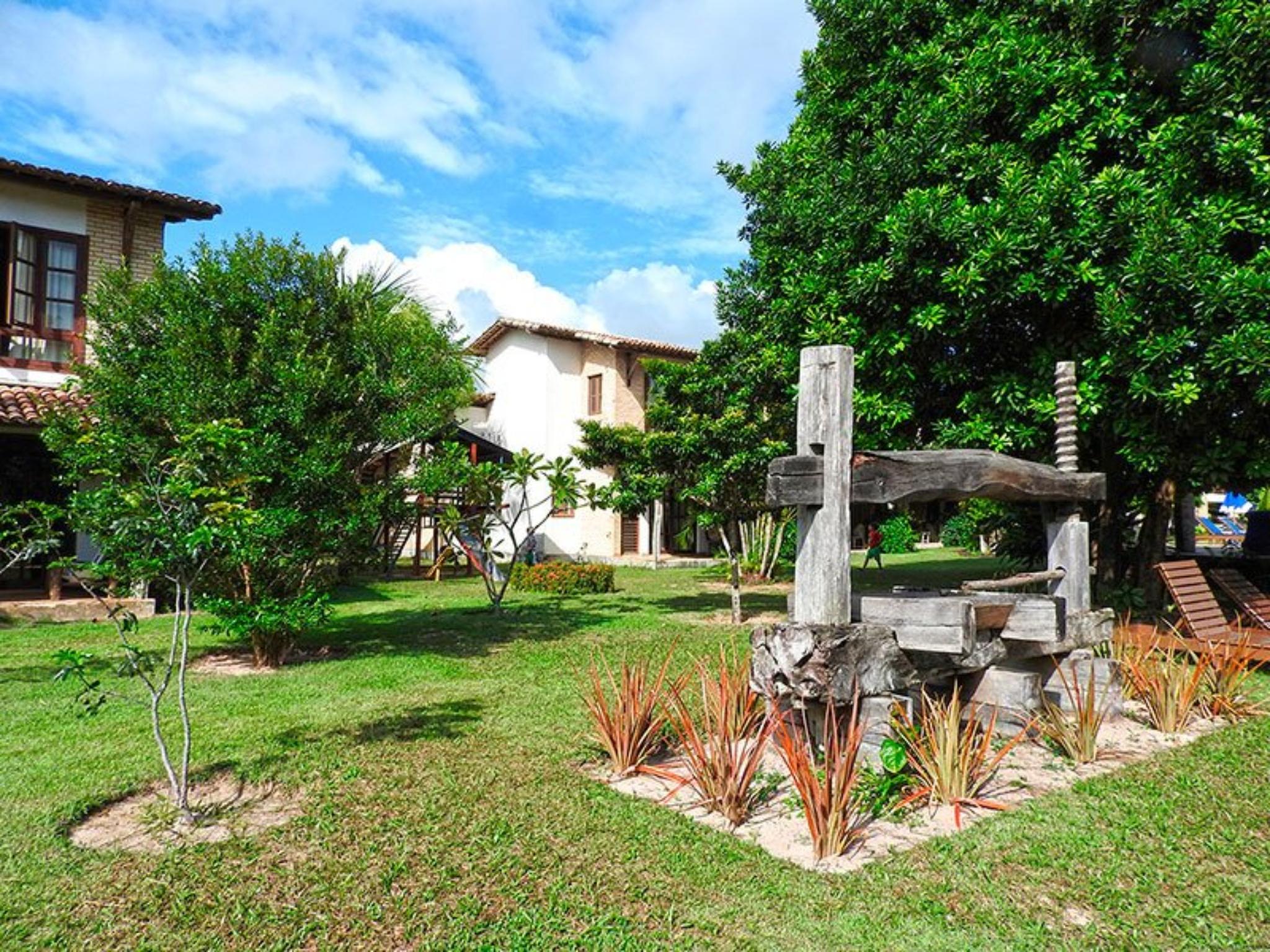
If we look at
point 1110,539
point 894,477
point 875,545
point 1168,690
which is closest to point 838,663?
point 894,477

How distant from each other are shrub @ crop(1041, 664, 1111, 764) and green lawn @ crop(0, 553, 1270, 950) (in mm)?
276

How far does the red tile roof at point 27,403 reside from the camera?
10711 millimetres

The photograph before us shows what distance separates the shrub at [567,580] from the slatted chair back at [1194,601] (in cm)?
1036

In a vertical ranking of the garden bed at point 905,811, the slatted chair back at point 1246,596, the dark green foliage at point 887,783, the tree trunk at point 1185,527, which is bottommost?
the garden bed at point 905,811

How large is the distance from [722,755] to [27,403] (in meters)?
11.6

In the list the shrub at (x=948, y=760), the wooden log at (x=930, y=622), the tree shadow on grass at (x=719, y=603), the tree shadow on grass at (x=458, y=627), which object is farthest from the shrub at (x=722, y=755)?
the tree shadow on grass at (x=719, y=603)

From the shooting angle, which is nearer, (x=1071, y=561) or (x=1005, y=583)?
(x=1005, y=583)

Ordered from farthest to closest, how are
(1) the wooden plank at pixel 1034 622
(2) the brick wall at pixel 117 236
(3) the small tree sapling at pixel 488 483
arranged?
(2) the brick wall at pixel 117 236
(3) the small tree sapling at pixel 488 483
(1) the wooden plank at pixel 1034 622

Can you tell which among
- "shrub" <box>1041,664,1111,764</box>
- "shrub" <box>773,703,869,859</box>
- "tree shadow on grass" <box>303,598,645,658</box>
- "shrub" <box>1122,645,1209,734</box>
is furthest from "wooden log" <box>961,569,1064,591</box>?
"tree shadow on grass" <box>303,598,645,658</box>

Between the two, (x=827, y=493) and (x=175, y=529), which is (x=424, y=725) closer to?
(x=175, y=529)

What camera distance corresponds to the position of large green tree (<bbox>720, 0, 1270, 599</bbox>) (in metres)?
7.42

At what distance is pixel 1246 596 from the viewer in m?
9.27

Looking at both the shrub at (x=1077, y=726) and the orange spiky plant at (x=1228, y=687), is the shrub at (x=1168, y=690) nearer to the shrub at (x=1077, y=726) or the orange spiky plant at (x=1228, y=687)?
the orange spiky plant at (x=1228, y=687)

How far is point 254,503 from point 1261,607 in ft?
35.9
